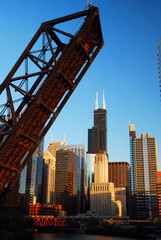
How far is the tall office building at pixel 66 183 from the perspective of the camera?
187000mm

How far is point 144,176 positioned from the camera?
595ft

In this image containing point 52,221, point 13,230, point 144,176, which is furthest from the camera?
point 144,176

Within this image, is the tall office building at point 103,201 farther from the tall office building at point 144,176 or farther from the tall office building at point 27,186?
the tall office building at point 27,186

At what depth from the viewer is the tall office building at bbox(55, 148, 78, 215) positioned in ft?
614

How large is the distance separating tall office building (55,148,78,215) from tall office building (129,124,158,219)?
41.1m

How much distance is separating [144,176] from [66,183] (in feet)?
170

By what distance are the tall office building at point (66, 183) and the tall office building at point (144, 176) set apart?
4113cm

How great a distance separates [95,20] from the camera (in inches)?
789

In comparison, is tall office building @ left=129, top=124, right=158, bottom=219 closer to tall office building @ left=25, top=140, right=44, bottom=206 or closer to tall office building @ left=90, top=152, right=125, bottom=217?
tall office building @ left=90, top=152, right=125, bottom=217

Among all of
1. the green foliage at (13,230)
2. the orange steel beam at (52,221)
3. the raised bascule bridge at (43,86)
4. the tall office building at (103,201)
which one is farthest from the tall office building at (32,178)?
the raised bascule bridge at (43,86)

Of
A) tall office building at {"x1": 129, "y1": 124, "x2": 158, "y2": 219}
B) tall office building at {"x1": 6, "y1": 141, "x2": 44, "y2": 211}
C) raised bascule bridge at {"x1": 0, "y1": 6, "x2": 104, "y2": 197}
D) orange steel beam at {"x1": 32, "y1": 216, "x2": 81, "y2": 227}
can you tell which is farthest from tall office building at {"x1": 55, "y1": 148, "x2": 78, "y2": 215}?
raised bascule bridge at {"x1": 0, "y1": 6, "x2": 104, "y2": 197}

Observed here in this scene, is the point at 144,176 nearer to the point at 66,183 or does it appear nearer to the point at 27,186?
the point at 66,183

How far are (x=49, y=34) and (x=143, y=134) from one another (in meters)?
183

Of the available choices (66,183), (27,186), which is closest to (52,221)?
(27,186)
